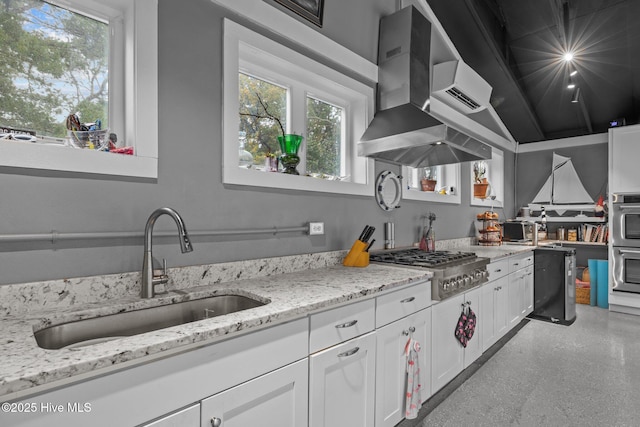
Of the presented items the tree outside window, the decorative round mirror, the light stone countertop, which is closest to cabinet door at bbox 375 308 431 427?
the light stone countertop

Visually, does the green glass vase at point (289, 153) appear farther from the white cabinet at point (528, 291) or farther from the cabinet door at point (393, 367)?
the white cabinet at point (528, 291)

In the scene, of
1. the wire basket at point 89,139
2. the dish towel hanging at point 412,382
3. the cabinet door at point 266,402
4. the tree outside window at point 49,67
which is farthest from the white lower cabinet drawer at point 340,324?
the tree outside window at point 49,67

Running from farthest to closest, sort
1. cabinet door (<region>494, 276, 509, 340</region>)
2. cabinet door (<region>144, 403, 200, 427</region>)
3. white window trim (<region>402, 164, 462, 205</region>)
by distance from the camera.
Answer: white window trim (<region>402, 164, 462, 205</region>) < cabinet door (<region>494, 276, 509, 340</region>) < cabinet door (<region>144, 403, 200, 427</region>)

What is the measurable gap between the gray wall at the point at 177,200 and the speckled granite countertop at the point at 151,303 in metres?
0.06

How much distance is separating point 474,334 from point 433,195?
4.69 feet

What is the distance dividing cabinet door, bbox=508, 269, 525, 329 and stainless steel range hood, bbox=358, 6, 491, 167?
57.7 inches

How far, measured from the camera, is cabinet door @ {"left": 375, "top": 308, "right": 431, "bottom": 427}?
5.21 ft

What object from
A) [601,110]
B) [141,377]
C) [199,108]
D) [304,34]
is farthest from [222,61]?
[601,110]

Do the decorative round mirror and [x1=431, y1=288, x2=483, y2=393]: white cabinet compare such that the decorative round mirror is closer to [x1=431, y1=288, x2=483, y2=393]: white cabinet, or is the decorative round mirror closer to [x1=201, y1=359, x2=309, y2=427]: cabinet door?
[x1=431, y1=288, x2=483, y2=393]: white cabinet

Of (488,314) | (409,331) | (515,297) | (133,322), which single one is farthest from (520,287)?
(133,322)

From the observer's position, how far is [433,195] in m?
3.39

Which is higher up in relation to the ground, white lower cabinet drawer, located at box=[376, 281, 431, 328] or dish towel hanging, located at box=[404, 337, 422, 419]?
white lower cabinet drawer, located at box=[376, 281, 431, 328]

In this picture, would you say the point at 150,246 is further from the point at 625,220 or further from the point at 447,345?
the point at 625,220

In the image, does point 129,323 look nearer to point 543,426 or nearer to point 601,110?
point 543,426
